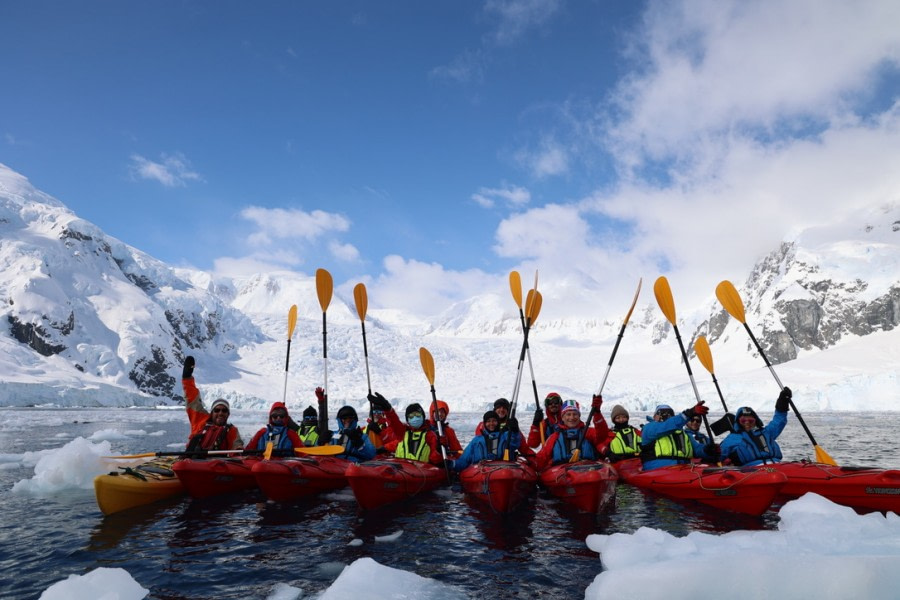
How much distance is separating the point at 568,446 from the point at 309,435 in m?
4.70

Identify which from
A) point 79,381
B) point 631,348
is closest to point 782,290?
point 631,348

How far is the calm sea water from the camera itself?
4867mm

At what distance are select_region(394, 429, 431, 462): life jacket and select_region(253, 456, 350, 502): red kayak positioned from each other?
3.27ft

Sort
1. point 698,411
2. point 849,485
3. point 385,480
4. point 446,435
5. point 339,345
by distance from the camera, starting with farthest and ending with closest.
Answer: point 339,345, point 446,435, point 698,411, point 385,480, point 849,485

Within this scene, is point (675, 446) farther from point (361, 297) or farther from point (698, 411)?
point (361, 297)

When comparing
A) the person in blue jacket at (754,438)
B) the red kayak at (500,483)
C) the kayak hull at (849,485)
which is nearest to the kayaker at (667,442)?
the person in blue jacket at (754,438)

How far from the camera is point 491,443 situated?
8383 millimetres

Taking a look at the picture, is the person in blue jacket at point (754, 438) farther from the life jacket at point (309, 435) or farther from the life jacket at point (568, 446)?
the life jacket at point (309, 435)

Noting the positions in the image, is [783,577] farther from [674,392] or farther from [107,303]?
[107,303]

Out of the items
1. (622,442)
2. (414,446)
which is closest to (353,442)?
(414,446)

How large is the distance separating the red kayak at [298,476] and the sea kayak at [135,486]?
1333mm

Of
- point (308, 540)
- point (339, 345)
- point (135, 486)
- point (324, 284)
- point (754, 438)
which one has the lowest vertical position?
point (308, 540)

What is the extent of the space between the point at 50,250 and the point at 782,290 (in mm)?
123289

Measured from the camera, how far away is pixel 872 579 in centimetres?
347
